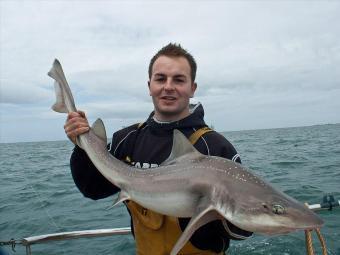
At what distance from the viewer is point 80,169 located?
3926mm

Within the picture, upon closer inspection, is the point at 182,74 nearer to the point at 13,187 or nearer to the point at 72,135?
the point at 72,135

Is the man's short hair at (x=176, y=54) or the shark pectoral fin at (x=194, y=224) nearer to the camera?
the shark pectoral fin at (x=194, y=224)

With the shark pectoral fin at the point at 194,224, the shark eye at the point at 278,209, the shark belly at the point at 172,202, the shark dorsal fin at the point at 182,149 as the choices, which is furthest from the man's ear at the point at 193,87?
the shark eye at the point at 278,209

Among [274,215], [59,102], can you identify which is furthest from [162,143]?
[274,215]

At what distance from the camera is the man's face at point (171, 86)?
3.74m

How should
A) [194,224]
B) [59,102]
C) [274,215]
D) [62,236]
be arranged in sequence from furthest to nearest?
[62,236] < [59,102] < [194,224] < [274,215]

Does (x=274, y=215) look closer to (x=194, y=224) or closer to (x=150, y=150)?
(x=194, y=224)

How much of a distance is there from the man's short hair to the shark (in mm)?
1020

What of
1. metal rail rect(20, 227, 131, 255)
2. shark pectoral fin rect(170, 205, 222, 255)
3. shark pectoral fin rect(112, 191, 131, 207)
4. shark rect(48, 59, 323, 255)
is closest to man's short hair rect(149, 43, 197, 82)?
shark rect(48, 59, 323, 255)

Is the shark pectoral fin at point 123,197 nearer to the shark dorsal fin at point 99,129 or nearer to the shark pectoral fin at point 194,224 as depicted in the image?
the shark dorsal fin at point 99,129

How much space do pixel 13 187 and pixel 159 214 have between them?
17779 mm

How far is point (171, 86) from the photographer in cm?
369

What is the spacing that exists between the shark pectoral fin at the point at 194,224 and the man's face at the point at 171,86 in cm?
130

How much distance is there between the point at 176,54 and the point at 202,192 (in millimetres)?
1602
